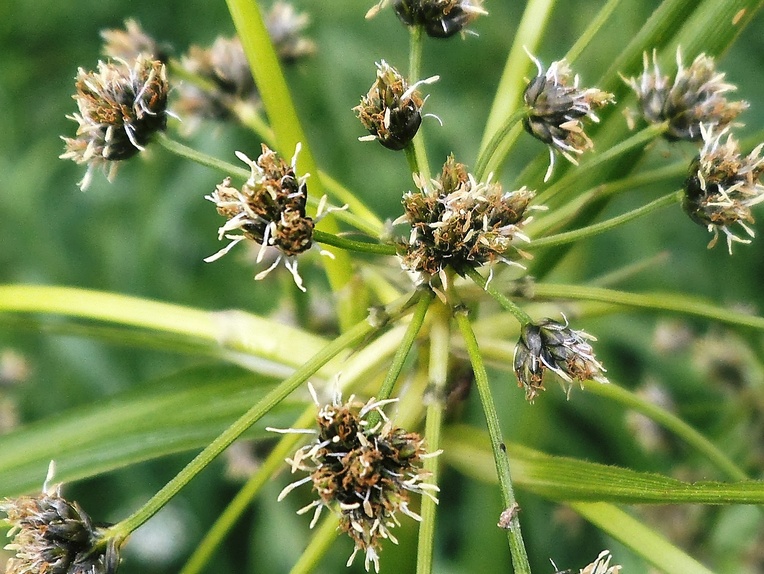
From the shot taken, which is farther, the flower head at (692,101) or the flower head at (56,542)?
the flower head at (692,101)

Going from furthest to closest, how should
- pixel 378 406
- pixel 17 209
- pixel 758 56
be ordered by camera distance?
1. pixel 758 56
2. pixel 17 209
3. pixel 378 406

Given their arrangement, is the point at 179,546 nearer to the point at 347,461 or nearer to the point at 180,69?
the point at 180,69

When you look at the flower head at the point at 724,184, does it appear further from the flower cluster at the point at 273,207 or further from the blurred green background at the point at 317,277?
the blurred green background at the point at 317,277

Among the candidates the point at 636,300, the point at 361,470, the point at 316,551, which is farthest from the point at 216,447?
the point at 636,300

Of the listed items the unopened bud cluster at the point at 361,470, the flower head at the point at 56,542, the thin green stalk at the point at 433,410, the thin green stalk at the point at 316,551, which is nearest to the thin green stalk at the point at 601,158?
the thin green stalk at the point at 433,410

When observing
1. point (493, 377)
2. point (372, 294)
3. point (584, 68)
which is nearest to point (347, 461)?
point (372, 294)

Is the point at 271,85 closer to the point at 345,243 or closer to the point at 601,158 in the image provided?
the point at 345,243
